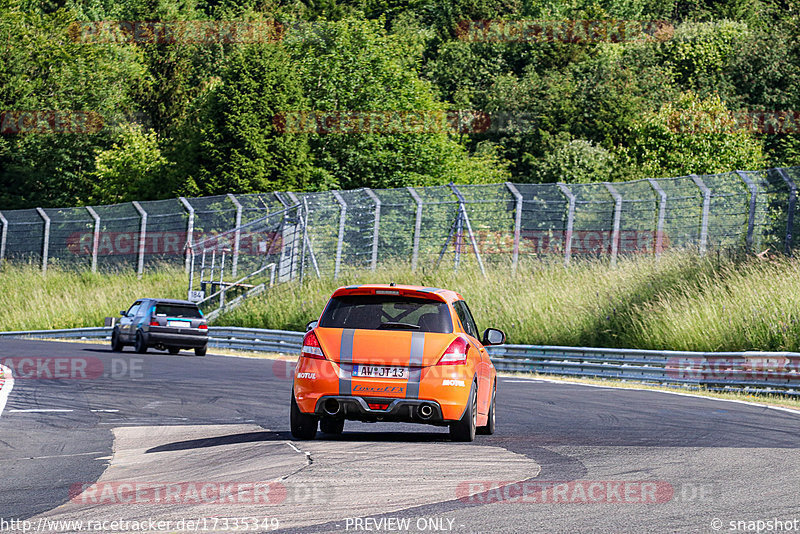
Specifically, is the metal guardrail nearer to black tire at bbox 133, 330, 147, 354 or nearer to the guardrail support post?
black tire at bbox 133, 330, 147, 354

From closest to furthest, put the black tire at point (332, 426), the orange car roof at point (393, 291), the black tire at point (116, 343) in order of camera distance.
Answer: the orange car roof at point (393, 291)
the black tire at point (332, 426)
the black tire at point (116, 343)

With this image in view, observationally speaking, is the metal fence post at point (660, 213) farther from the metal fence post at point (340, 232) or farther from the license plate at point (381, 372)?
the license plate at point (381, 372)

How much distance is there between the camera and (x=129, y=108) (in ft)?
279

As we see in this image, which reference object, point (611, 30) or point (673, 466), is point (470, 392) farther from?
point (611, 30)

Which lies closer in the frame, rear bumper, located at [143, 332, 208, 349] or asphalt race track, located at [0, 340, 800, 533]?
asphalt race track, located at [0, 340, 800, 533]

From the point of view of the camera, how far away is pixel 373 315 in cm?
1098

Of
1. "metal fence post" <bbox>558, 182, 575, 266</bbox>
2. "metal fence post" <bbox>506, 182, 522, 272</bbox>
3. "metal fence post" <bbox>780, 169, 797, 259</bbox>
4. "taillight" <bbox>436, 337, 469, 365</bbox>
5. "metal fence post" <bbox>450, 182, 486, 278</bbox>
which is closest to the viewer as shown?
"taillight" <bbox>436, 337, 469, 365</bbox>

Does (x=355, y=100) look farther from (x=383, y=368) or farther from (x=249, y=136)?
(x=383, y=368)

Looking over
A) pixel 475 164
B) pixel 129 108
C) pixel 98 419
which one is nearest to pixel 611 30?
pixel 475 164

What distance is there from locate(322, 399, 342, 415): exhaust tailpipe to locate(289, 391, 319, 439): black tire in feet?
0.96

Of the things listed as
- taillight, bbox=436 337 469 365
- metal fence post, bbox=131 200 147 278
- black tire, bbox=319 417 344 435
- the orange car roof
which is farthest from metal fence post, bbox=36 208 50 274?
taillight, bbox=436 337 469 365

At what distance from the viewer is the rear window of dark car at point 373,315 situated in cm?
1091

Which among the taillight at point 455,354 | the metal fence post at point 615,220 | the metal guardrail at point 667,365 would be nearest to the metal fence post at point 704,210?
the metal fence post at point 615,220

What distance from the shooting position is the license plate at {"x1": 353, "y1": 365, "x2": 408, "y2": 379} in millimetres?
10562
